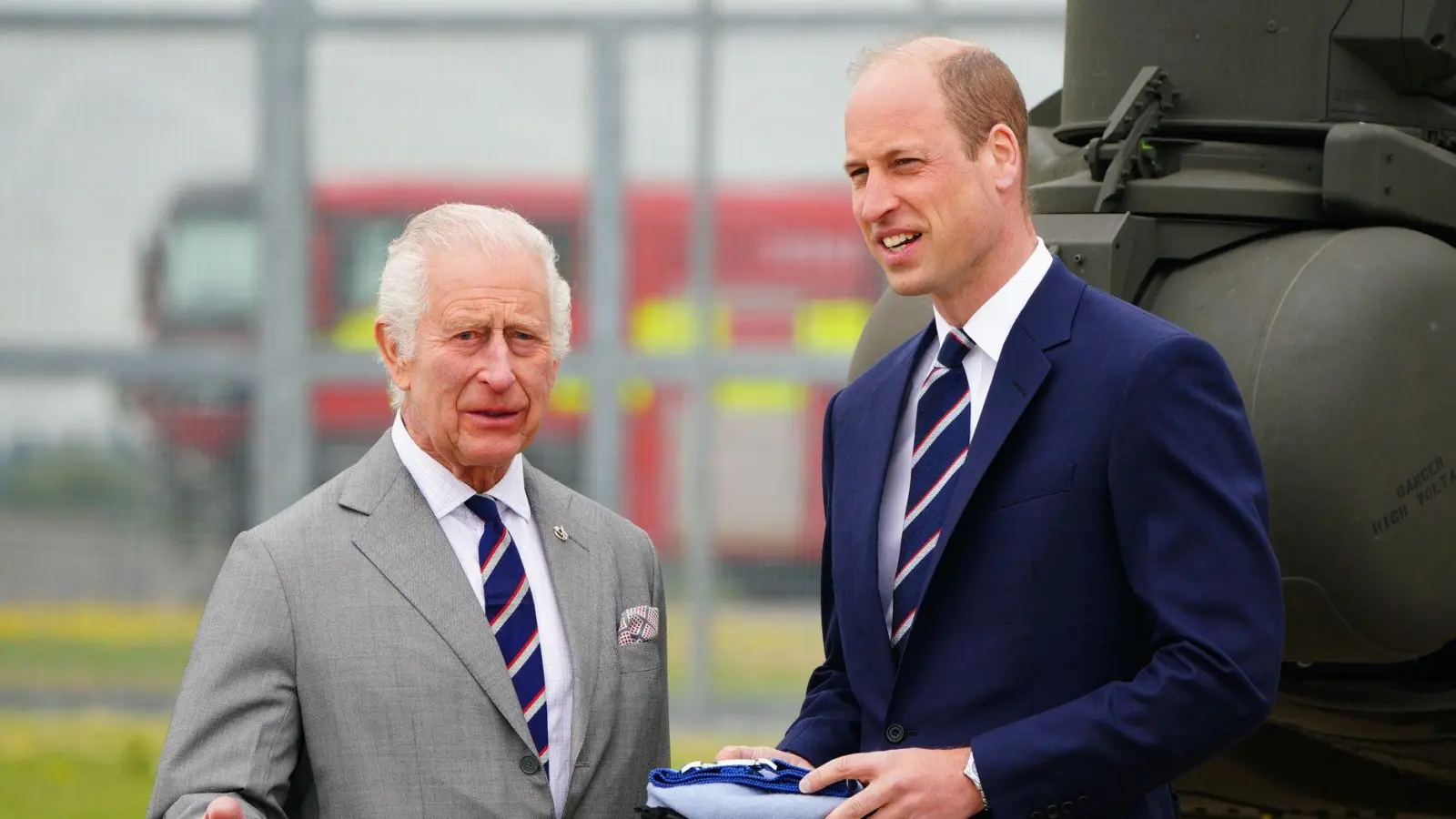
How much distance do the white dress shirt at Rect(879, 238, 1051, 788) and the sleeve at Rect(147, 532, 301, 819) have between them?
0.68 meters

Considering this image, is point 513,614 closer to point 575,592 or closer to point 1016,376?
point 575,592

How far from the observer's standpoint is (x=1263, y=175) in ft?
10.6

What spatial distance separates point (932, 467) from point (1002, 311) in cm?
19

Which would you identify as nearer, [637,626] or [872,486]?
[872,486]

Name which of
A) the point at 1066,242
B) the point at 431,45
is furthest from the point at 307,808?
the point at 431,45

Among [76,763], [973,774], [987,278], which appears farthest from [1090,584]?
[76,763]

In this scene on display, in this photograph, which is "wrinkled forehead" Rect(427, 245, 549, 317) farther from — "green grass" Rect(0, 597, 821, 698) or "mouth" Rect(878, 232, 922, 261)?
"green grass" Rect(0, 597, 821, 698)

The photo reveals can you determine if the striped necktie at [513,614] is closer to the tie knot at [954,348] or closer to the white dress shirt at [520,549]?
the white dress shirt at [520,549]

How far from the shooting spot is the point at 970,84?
2137mm

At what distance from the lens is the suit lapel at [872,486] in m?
2.20

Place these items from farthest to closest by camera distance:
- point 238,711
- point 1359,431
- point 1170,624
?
1. point 1359,431
2. point 238,711
3. point 1170,624

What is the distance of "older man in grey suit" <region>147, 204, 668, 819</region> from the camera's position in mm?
2156

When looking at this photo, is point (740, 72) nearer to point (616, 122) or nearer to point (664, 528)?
point (616, 122)

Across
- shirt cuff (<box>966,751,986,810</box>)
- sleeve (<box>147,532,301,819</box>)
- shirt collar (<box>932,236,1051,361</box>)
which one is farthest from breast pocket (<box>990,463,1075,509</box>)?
sleeve (<box>147,532,301,819</box>)
